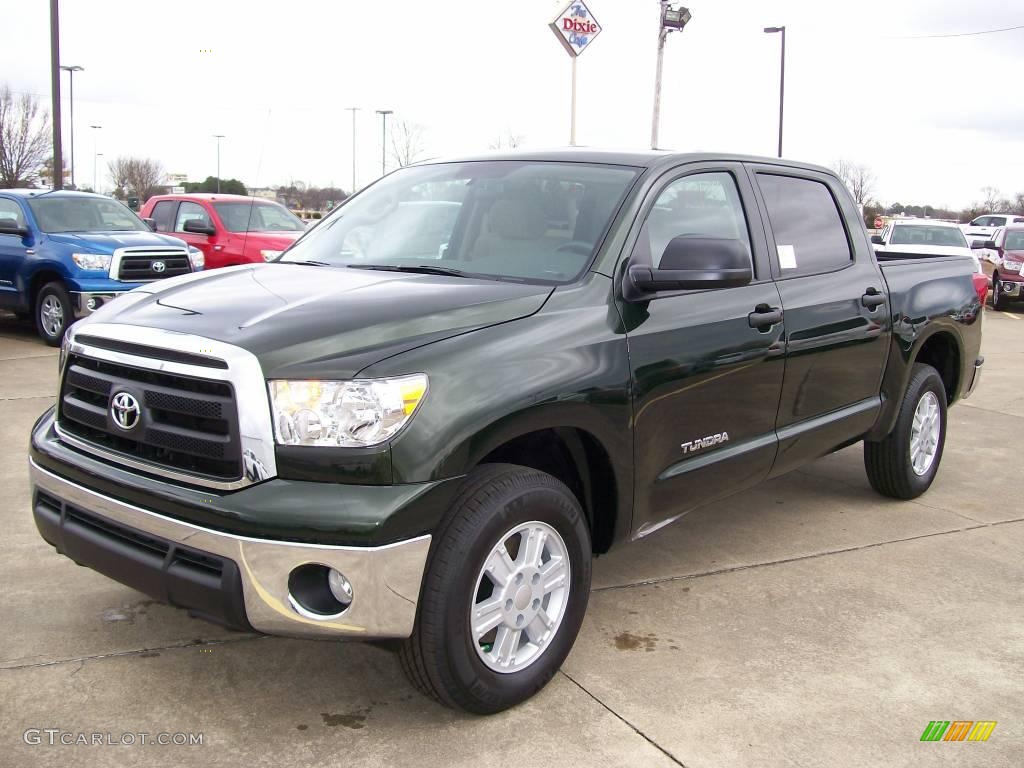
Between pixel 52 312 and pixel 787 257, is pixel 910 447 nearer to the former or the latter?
pixel 787 257

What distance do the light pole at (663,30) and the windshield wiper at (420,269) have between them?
51.7 feet

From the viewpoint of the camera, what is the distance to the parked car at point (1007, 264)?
17.9 metres

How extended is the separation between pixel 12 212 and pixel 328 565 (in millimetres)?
10849

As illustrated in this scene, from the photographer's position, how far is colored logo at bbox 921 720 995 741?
3.09m

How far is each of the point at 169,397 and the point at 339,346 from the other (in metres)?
0.52

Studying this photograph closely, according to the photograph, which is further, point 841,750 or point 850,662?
point 850,662

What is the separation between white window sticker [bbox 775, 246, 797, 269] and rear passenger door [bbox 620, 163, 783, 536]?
0.13 metres

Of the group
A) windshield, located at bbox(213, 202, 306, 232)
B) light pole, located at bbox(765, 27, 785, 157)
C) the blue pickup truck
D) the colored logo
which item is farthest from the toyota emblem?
light pole, located at bbox(765, 27, 785, 157)

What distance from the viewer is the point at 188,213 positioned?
14352 millimetres

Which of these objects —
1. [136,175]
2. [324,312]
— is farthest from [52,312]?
[136,175]

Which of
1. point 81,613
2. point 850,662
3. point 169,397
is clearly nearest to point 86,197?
point 81,613

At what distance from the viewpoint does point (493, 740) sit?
2994mm

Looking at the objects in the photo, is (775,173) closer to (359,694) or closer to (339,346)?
(339,346)

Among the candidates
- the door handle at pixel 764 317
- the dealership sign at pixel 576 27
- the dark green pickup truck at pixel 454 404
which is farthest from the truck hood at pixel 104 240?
the door handle at pixel 764 317
